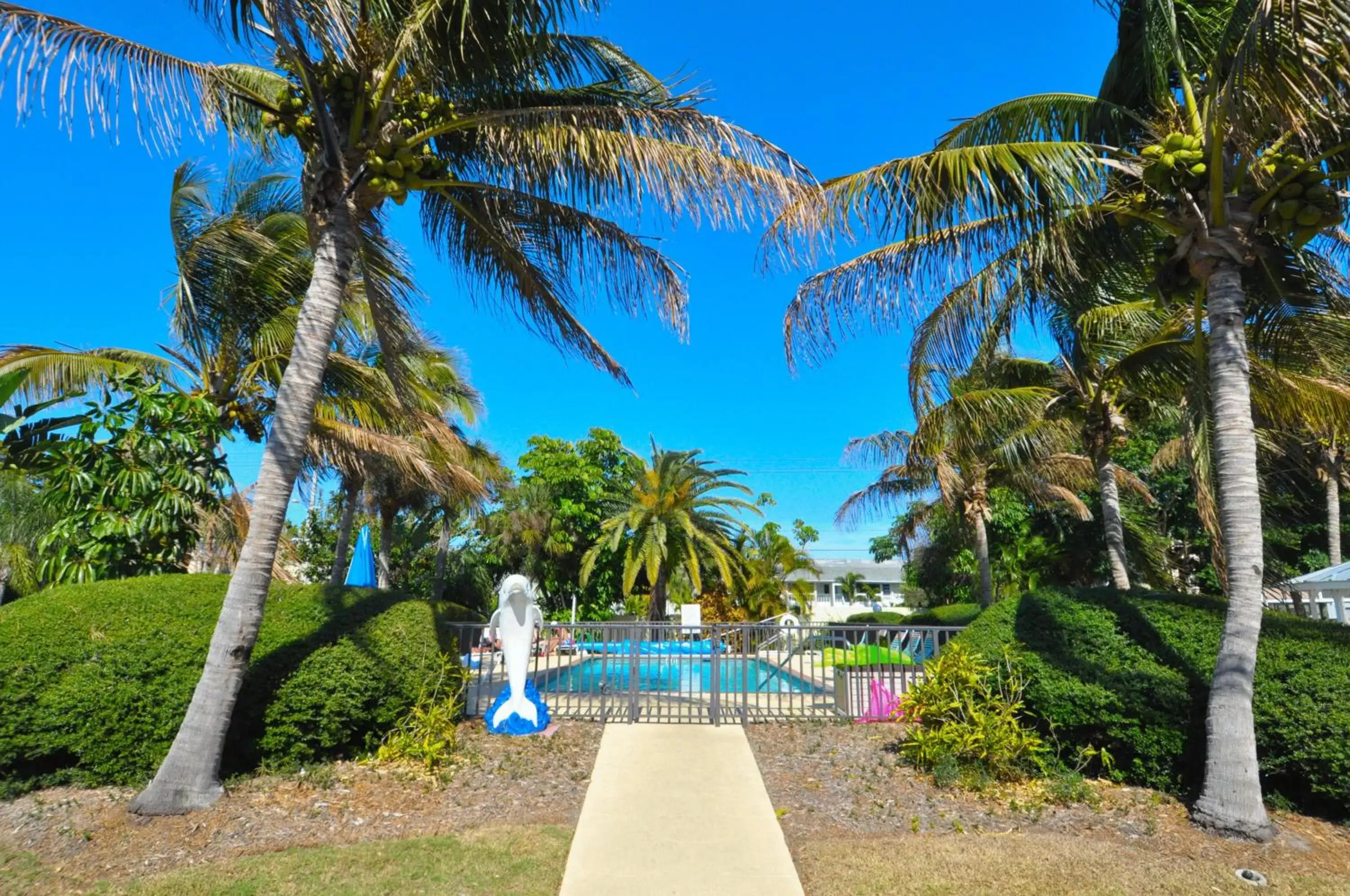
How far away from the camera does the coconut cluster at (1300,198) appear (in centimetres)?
539

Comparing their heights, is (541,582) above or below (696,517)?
below

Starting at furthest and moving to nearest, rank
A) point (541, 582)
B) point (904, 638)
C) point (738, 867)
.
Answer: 1. point (541, 582)
2. point (904, 638)
3. point (738, 867)

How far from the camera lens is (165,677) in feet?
19.7

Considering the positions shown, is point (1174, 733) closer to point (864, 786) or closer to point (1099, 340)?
point (864, 786)

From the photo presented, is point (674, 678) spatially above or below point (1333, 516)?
below

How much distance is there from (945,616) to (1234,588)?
18.1 meters

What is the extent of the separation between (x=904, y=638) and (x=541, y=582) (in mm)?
21016

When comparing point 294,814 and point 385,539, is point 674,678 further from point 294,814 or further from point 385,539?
point 294,814

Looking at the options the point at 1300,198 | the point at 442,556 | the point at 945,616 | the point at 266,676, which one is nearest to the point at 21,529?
the point at 442,556

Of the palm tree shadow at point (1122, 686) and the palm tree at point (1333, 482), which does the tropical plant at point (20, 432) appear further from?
the palm tree at point (1333, 482)

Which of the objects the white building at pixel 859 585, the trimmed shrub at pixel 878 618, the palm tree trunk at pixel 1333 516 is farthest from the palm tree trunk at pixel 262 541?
the white building at pixel 859 585

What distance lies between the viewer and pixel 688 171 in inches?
244

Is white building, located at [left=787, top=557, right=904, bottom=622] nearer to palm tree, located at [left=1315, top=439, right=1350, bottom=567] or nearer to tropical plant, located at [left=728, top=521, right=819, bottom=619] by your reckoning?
tropical plant, located at [left=728, top=521, right=819, bottom=619]

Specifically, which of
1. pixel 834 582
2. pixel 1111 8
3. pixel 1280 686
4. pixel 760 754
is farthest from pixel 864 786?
pixel 834 582
